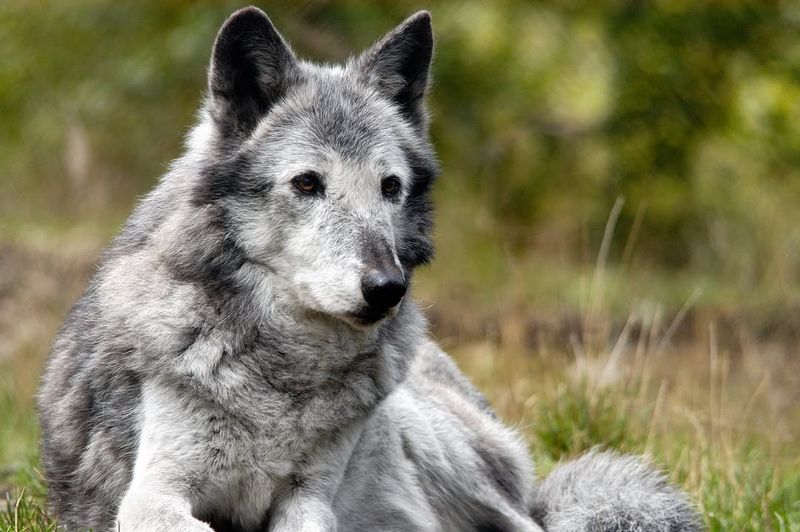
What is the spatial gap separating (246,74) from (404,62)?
699 mm

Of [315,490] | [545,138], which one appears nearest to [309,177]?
[315,490]

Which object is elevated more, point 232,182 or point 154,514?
point 232,182

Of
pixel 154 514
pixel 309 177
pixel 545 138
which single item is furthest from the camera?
pixel 545 138

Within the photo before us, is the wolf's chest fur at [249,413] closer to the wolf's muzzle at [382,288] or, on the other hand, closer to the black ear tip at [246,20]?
the wolf's muzzle at [382,288]

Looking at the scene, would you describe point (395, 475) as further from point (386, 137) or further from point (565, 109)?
point (565, 109)

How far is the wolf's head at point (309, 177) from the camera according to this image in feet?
12.7

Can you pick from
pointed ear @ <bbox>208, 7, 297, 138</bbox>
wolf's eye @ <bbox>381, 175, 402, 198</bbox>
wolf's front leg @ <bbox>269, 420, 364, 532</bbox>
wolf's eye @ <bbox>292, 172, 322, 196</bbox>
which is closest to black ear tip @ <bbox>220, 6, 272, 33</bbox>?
pointed ear @ <bbox>208, 7, 297, 138</bbox>

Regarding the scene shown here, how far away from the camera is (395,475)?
4570 mm

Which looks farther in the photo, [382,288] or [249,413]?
[249,413]

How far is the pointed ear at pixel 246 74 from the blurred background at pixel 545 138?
545 centimetres

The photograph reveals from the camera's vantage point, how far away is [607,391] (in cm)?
610

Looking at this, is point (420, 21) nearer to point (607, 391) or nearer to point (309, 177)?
point (309, 177)

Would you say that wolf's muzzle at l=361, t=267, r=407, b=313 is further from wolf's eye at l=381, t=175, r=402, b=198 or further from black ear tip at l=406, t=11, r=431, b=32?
black ear tip at l=406, t=11, r=431, b=32

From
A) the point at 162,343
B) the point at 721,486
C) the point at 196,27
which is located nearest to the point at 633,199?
the point at 196,27
